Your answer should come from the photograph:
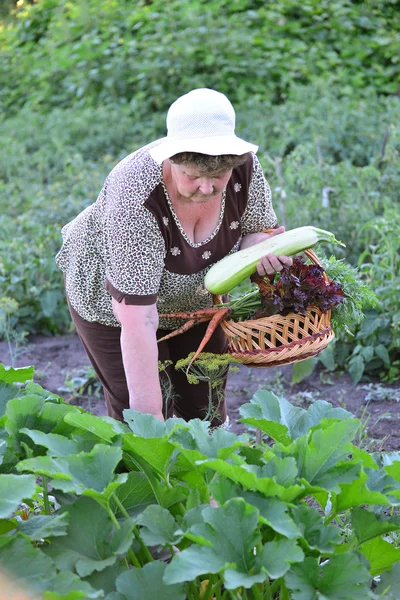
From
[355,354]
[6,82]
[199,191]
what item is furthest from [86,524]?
[6,82]

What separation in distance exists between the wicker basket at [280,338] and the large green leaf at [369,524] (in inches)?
25.8

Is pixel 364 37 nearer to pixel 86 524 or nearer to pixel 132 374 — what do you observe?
pixel 132 374

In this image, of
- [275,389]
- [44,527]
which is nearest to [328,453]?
[44,527]

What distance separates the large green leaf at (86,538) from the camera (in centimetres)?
198

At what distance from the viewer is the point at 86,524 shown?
6.73 ft

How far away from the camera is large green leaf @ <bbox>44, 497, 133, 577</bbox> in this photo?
6.51ft

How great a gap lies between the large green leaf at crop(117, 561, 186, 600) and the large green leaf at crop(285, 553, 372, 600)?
0.25 m

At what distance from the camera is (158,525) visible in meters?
2.02

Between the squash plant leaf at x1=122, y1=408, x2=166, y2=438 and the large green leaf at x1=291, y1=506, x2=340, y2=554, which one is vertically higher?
the squash plant leaf at x1=122, y1=408, x2=166, y2=438

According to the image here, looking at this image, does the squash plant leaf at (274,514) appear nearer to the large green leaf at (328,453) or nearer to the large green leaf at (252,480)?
the large green leaf at (252,480)

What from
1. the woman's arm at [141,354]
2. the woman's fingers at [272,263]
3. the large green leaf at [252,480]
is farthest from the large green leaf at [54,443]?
the woman's fingers at [272,263]

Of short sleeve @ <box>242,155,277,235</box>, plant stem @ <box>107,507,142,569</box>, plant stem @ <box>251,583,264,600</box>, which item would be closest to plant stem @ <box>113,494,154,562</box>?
plant stem @ <box>107,507,142,569</box>

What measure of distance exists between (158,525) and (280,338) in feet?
2.80

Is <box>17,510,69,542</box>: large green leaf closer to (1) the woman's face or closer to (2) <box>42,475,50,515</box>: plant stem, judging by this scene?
(2) <box>42,475,50,515</box>: plant stem
